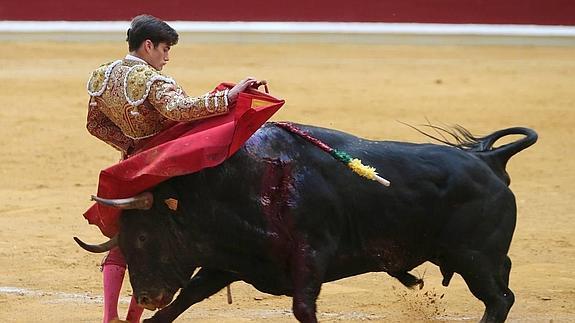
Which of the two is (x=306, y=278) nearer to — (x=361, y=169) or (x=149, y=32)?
(x=361, y=169)

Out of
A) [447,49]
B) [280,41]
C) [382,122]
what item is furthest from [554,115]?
[280,41]

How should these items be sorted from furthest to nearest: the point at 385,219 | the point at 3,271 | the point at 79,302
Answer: the point at 3,271
the point at 79,302
the point at 385,219

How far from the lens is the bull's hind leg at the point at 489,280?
3893mm

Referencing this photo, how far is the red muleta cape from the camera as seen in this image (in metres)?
3.54

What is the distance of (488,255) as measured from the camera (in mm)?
3908

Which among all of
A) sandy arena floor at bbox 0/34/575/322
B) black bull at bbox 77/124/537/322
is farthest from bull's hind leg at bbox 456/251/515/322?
sandy arena floor at bbox 0/34/575/322

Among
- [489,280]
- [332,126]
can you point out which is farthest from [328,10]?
[489,280]

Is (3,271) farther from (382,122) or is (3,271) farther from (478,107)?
(478,107)

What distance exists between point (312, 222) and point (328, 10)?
32.3 feet

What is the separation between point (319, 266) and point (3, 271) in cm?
194

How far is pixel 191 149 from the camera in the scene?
3539mm

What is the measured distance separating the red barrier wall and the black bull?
9.34 metres

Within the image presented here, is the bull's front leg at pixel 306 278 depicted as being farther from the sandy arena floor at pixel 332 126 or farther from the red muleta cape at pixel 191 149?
the sandy arena floor at pixel 332 126

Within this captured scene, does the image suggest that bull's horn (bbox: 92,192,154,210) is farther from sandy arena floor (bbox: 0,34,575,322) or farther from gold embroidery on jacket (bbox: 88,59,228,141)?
sandy arena floor (bbox: 0,34,575,322)
